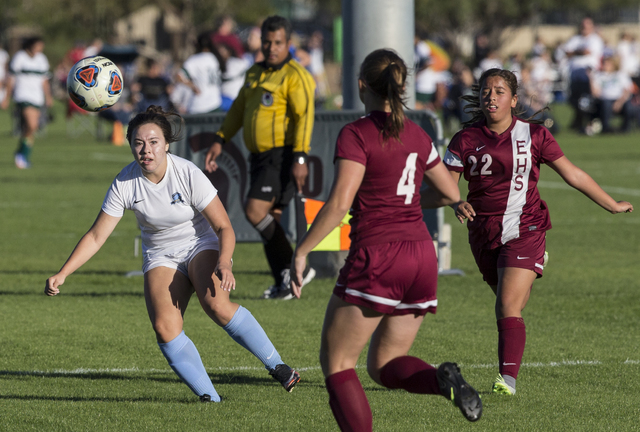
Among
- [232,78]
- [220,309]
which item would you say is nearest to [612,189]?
[232,78]

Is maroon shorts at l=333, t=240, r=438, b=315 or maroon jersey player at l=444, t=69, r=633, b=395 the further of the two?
maroon jersey player at l=444, t=69, r=633, b=395

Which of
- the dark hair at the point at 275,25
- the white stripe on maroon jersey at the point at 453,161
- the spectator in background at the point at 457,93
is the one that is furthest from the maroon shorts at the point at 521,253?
the spectator in background at the point at 457,93

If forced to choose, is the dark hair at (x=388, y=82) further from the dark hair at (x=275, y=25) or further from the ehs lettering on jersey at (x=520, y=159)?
the dark hair at (x=275, y=25)

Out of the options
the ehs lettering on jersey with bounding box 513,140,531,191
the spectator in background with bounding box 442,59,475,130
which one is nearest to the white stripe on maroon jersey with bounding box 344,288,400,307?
the ehs lettering on jersey with bounding box 513,140,531,191

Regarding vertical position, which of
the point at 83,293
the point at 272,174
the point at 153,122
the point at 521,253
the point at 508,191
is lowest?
the point at 83,293

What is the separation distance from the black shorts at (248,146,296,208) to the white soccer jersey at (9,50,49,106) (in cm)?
1449

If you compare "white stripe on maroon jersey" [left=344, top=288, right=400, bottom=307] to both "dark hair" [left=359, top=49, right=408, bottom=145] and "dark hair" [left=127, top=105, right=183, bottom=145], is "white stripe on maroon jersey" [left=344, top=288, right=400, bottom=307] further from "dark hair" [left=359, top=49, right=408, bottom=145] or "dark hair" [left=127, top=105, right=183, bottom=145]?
"dark hair" [left=127, top=105, right=183, bottom=145]

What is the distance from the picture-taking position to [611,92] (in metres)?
28.7

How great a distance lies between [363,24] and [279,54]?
1.75 meters

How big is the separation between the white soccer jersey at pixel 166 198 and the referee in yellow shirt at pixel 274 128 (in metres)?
3.10

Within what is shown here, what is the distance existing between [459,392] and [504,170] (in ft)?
6.67

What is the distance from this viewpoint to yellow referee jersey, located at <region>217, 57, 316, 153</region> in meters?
8.83

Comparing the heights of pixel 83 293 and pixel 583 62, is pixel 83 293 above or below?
below

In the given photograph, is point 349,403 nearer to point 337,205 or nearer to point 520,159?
point 337,205
